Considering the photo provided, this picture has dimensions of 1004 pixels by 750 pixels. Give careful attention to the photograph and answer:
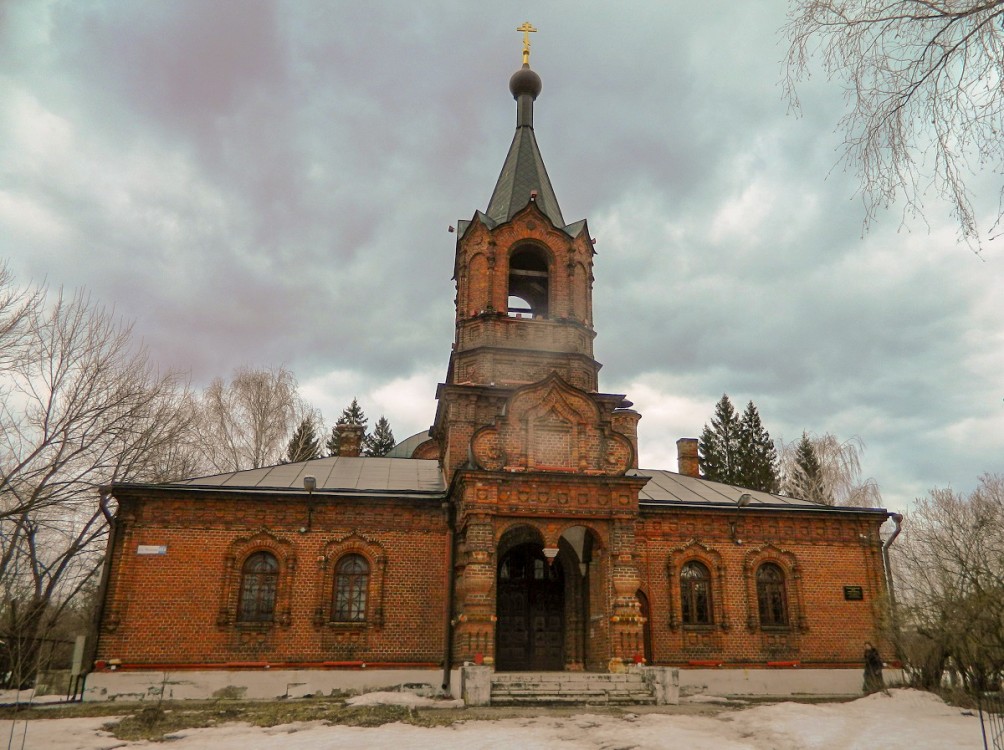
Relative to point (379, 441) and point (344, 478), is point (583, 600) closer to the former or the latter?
point (344, 478)

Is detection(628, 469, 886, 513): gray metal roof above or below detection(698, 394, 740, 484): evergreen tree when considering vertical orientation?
below

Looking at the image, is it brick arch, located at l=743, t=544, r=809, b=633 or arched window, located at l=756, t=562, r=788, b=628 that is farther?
arched window, located at l=756, t=562, r=788, b=628

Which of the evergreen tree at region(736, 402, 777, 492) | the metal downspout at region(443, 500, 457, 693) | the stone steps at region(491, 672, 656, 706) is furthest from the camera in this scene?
the evergreen tree at region(736, 402, 777, 492)

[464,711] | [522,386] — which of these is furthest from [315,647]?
[522,386]

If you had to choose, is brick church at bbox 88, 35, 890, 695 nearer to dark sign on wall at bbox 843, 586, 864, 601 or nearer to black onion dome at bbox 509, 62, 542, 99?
dark sign on wall at bbox 843, 586, 864, 601

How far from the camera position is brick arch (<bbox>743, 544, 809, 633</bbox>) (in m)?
19.1

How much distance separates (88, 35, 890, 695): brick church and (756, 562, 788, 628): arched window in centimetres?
6

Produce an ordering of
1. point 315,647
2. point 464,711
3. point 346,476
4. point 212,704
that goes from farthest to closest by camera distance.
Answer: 1. point 346,476
2. point 315,647
3. point 212,704
4. point 464,711

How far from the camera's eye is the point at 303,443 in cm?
3519

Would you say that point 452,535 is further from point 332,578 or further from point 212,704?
point 212,704

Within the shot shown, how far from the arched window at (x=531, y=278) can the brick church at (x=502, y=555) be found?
174 millimetres

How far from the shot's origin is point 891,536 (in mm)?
20438

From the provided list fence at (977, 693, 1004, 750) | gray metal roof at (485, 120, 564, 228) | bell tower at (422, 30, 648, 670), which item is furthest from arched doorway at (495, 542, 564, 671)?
gray metal roof at (485, 120, 564, 228)

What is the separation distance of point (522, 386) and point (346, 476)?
5819mm
